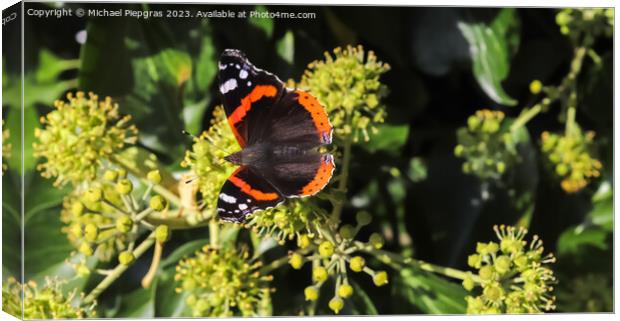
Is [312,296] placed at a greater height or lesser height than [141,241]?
lesser

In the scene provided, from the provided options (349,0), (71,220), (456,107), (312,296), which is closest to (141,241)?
(71,220)

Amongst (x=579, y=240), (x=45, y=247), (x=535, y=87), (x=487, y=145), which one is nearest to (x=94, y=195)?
(x=45, y=247)

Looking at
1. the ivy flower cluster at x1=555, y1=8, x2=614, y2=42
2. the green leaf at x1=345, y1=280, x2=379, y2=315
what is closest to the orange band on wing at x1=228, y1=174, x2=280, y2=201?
the green leaf at x1=345, y1=280, x2=379, y2=315

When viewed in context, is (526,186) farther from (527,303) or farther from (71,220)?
(71,220)

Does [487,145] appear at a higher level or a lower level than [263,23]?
lower

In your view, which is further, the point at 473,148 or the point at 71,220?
the point at 473,148

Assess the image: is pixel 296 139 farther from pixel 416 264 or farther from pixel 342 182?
pixel 416 264

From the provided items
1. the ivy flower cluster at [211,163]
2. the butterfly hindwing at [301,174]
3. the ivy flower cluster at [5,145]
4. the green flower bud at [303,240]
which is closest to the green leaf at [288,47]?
the ivy flower cluster at [211,163]
